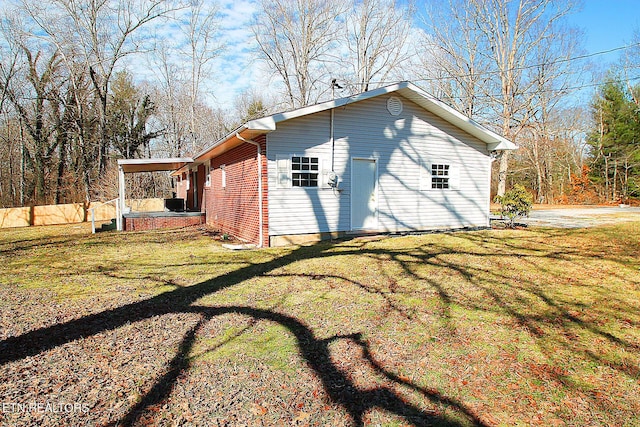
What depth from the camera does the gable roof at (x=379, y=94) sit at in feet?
28.3

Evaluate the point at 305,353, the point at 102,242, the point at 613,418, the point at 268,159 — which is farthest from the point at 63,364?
the point at 102,242

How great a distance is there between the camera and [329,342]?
389 centimetres

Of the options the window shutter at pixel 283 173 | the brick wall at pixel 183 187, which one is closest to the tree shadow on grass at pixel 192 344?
the window shutter at pixel 283 173

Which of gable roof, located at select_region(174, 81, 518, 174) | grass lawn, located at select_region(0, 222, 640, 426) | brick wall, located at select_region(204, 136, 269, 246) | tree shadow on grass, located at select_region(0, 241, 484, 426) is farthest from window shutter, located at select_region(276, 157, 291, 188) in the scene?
tree shadow on grass, located at select_region(0, 241, 484, 426)

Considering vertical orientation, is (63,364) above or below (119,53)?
below

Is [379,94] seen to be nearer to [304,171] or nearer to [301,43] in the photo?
[304,171]

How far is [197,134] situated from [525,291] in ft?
83.7

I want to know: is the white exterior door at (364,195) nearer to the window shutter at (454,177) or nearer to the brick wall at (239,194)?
the brick wall at (239,194)

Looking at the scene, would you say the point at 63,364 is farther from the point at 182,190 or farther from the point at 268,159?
the point at 182,190

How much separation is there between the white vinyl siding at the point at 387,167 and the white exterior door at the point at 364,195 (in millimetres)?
150

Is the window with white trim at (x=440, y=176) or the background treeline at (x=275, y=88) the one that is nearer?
the window with white trim at (x=440, y=176)

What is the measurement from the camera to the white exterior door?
1036 cm

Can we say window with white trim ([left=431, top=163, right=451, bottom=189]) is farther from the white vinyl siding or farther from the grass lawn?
the grass lawn

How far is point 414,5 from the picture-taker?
24281 millimetres
